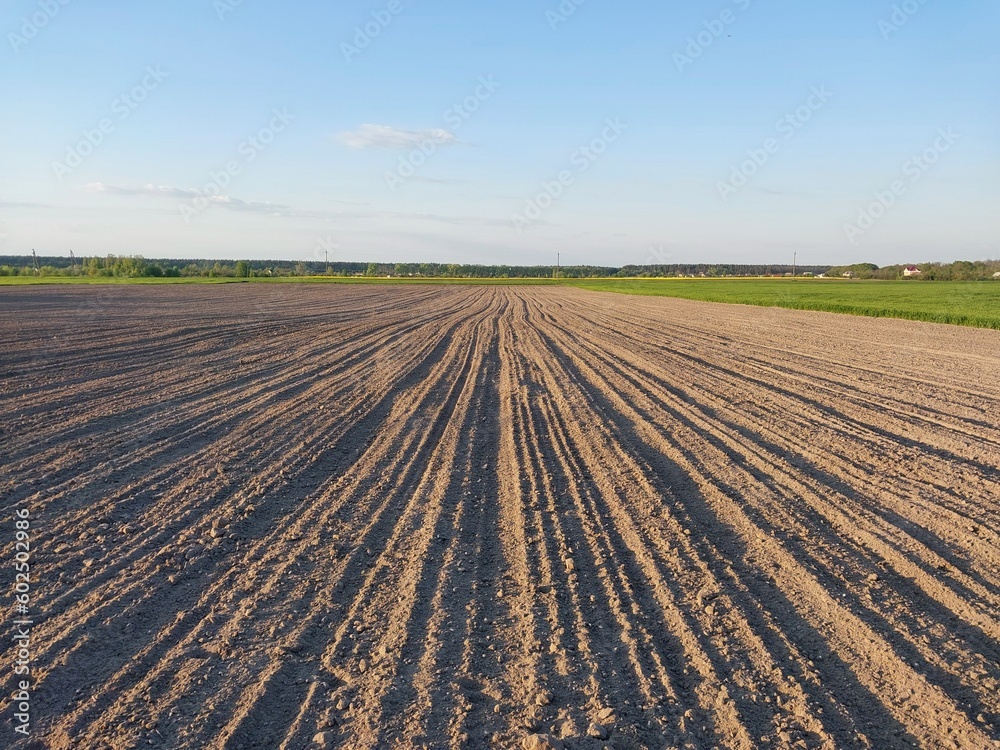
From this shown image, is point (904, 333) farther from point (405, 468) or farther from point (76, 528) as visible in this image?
point (76, 528)

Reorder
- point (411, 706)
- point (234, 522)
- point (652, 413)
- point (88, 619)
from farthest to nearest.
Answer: point (652, 413) → point (234, 522) → point (88, 619) → point (411, 706)

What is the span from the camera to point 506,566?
4887mm

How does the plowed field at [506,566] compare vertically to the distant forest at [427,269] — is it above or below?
below

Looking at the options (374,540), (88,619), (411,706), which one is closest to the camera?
(411,706)

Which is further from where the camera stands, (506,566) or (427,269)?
(427,269)

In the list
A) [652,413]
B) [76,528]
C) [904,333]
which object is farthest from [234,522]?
[904,333]

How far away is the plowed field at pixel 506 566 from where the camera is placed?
3271 mm

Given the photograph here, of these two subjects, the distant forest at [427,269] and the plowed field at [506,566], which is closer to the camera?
the plowed field at [506,566]

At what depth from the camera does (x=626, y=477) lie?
6938 millimetres

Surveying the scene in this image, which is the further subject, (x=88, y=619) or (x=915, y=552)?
(x=915, y=552)

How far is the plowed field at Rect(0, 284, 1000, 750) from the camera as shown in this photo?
10.7 feet

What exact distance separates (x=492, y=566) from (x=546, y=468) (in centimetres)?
246

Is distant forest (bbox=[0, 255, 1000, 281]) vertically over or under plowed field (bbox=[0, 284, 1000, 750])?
over

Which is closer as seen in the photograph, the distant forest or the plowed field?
the plowed field
